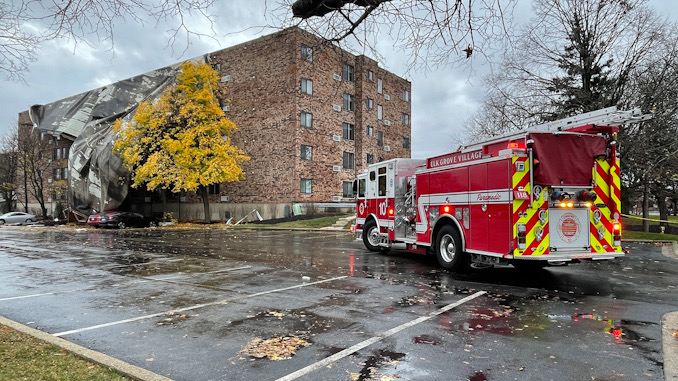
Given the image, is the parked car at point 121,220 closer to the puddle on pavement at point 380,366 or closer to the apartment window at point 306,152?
the apartment window at point 306,152

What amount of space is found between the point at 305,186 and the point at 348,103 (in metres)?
9.19

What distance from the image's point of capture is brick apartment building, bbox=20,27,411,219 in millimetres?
33188

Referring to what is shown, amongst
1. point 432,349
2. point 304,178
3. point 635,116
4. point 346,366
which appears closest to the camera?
point 346,366

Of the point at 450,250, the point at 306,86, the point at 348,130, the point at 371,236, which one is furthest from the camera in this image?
the point at 348,130

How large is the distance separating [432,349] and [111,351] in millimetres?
3606

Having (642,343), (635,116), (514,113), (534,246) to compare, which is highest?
(514,113)

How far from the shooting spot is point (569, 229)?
30.5 feet

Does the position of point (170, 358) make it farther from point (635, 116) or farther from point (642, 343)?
point (635, 116)

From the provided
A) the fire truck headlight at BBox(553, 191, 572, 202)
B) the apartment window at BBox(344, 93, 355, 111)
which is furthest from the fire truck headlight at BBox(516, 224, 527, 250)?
the apartment window at BBox(344, 93, 355, 111)

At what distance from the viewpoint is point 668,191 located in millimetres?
26578

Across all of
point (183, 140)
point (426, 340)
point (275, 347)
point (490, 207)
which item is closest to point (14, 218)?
point (183, 140)

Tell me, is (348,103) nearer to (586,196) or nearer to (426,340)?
(586,196)

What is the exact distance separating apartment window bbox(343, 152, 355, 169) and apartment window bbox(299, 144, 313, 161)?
4.36 m

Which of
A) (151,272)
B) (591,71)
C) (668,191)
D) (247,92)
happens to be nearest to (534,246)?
(151,272)
